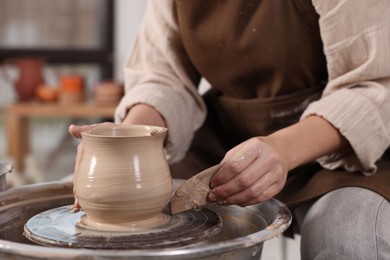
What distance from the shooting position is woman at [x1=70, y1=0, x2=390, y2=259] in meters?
1.00

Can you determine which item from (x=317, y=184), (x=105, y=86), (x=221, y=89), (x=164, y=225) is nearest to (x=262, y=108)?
(x=221, y=89)

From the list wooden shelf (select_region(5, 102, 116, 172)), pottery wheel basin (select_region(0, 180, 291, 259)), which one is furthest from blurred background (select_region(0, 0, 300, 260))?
pottery wheel basin (select_region(0, 180, 291, 259))

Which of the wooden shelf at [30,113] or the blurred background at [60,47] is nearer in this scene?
the wooden shelf at [30,113]

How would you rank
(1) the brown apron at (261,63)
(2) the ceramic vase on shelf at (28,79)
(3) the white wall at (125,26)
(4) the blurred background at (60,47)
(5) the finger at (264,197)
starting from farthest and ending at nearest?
(3) the white wall at (125,26) → (4) the blurred background at (60,47) → (2) the ceramic vase on shelf at (28,79) → (1) the brown apron at (261,63) → (5) the finger at (264,197)

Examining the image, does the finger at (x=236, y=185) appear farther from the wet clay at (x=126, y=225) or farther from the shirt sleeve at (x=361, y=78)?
the shirt sleeve at (x=361, y=78)

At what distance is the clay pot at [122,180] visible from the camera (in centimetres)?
83

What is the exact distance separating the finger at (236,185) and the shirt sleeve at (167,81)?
1.45ft

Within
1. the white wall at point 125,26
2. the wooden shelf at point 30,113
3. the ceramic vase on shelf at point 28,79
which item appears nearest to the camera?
the wooden shelf at point 30,113

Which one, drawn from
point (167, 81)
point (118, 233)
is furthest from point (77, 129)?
point (167, 81)

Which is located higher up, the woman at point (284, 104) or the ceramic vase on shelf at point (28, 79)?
the woman at point (284, 104)

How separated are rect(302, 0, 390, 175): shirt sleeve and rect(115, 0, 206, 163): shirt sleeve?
323mm

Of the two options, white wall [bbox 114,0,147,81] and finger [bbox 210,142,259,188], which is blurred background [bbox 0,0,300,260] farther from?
finger [bbox 210,142,259,188]

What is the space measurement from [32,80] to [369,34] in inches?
93.5

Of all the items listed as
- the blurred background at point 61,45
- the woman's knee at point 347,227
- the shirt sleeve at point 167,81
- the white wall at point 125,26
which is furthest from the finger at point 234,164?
the white wall at point 125,26
